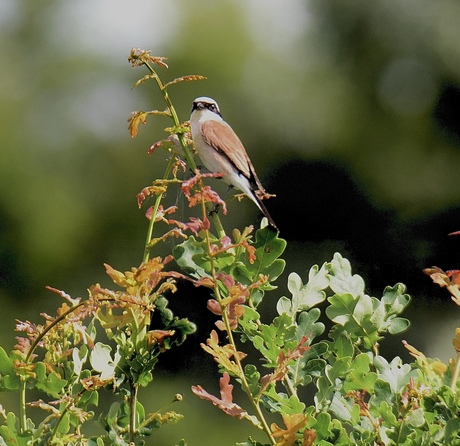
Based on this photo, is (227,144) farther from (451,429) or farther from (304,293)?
(451,429)

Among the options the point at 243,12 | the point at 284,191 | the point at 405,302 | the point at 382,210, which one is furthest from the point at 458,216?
the point at 405,302

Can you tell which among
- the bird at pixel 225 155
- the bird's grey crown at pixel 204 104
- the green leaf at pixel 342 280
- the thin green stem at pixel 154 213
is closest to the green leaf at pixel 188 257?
the thin green stem at pixel 154 213

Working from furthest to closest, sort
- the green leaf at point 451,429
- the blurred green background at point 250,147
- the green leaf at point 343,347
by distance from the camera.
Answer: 1. the blurred green background at point 250,147
2. the green leaf at point 343,347
3. the green leaf at point 451,429

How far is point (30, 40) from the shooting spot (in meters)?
7.31

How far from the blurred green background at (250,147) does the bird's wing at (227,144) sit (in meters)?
3.43

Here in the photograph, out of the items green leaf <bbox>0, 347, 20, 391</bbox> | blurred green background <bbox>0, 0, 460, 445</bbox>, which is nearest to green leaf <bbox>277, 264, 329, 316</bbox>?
green leaf <bbox>0, 347, 20, 391</bbox>

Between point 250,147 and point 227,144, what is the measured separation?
17.5 feet

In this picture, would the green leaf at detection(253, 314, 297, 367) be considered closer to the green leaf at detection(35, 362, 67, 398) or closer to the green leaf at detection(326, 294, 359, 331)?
the green leaf at detection(326, 294, 359, 331)

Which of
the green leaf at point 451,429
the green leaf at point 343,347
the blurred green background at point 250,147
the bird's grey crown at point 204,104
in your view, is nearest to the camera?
the green leaf at point 451,429

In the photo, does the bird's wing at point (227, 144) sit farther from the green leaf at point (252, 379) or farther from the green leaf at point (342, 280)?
the green leaf at point (252, 379)

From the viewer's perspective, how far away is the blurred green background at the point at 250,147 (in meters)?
5.63

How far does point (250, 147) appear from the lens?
6504 millimetres

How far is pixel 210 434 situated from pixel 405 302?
400 cm

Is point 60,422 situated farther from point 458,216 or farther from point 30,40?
point 30,40
